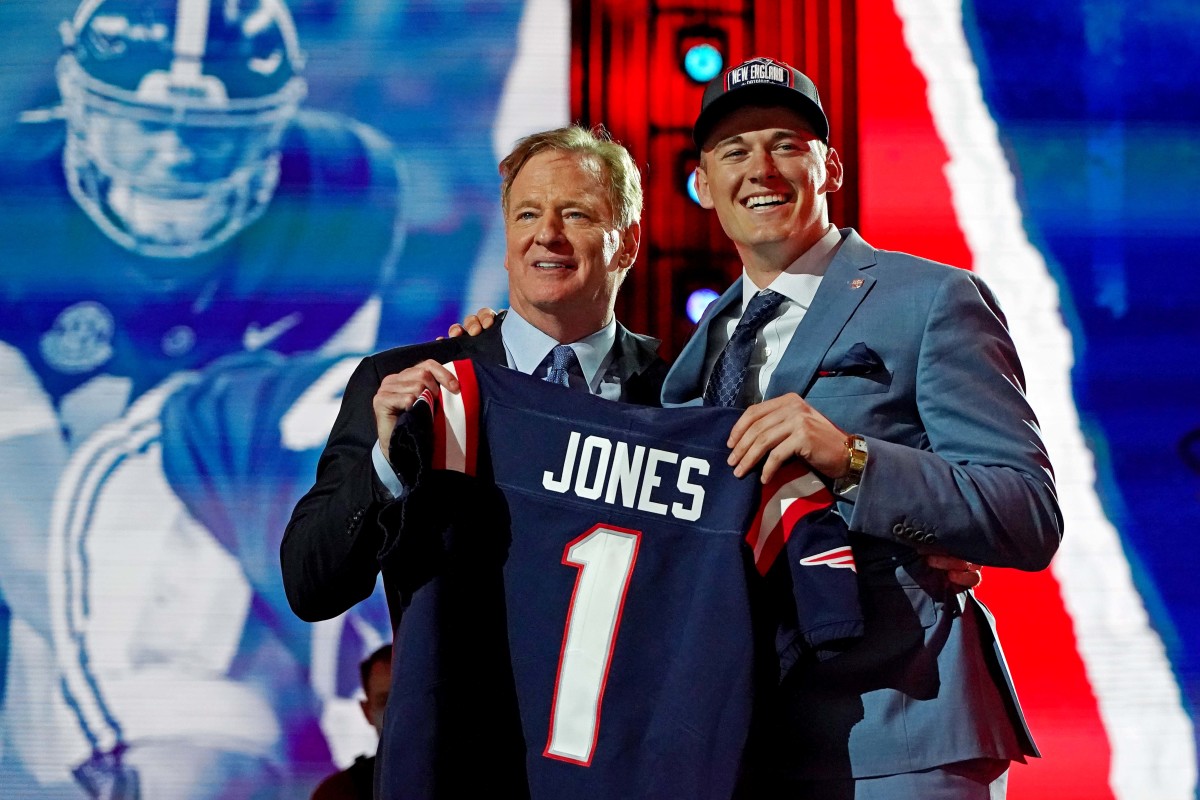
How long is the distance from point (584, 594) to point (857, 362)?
49 centimetres

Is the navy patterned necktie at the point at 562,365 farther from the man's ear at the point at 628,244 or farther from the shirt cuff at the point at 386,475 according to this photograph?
the shirt cuff at the point at 386,475

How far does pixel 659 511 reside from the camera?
160 cm

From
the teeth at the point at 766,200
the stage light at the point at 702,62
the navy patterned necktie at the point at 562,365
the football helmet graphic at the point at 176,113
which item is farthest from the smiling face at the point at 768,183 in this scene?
the football helmet graphic at the point at 176,113

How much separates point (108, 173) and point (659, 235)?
1.47 m

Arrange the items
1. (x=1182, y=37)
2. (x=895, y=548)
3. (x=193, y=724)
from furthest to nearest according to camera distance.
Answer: (x=1182, y=37), (x=193, y=724), (x=895, y=548)

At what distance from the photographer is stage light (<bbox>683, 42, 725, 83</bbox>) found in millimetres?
2992

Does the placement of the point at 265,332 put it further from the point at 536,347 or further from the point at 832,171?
the point at 832,171

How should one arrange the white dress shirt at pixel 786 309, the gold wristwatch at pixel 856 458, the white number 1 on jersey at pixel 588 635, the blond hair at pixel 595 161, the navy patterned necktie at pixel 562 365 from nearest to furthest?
the gold wristwatch at pixel 856 458 < the white number 1 on jersey at pixel 588 635 < the white dress shirt at pixel 786 309 < the navy patterned necktie at pixel 562 365 < the blond hair at pixel 595 161

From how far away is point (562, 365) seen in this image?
76.1 inches

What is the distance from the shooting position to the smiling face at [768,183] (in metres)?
1.72

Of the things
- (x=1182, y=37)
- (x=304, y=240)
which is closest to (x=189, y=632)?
(x=304, y=240)

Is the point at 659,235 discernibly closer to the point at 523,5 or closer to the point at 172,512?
the point at 523,5

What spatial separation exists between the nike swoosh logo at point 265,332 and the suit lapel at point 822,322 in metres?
1.69

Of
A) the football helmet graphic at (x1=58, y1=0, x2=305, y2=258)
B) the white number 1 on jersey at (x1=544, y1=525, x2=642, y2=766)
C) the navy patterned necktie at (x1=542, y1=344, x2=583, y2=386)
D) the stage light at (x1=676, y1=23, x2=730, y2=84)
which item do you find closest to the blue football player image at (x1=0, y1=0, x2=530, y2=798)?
the football helmet graphic at (x1=58, y1=0, x2=305, y2=258)
